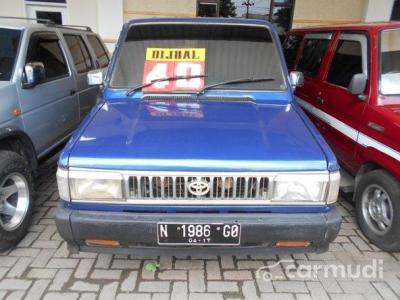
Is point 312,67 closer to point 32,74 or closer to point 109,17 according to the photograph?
point 32,74

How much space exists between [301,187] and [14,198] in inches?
103

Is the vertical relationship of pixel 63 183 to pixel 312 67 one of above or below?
below

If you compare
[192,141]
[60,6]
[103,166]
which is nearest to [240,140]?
[192,141]

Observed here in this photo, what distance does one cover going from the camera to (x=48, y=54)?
440 centimetres

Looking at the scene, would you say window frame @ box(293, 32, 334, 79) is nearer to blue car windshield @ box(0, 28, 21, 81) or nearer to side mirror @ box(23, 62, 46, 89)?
side mirror @ box(23, 62, 46, 89)

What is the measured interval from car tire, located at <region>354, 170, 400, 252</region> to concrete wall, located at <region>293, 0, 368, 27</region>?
7899 millimetres

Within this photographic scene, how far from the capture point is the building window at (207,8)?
10.2m

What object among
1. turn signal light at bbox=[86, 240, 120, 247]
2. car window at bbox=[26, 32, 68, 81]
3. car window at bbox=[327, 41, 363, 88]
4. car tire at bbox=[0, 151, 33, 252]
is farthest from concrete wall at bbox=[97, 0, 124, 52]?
turn signal light at bbox=[86, 240, 120, 247]

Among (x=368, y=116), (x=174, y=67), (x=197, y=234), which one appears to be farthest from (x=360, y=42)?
(x=197, y=234)

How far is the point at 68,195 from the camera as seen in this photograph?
2.47m

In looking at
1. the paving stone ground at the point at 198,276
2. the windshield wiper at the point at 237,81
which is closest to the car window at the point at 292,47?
the windshield wiper at the point at 237,81

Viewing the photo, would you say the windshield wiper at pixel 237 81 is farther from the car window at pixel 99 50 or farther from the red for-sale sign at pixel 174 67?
the car window at pixel 99 50

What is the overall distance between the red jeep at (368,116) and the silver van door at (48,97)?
10.5 ft

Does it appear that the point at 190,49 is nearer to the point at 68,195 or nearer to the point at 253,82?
the point at 253,82
